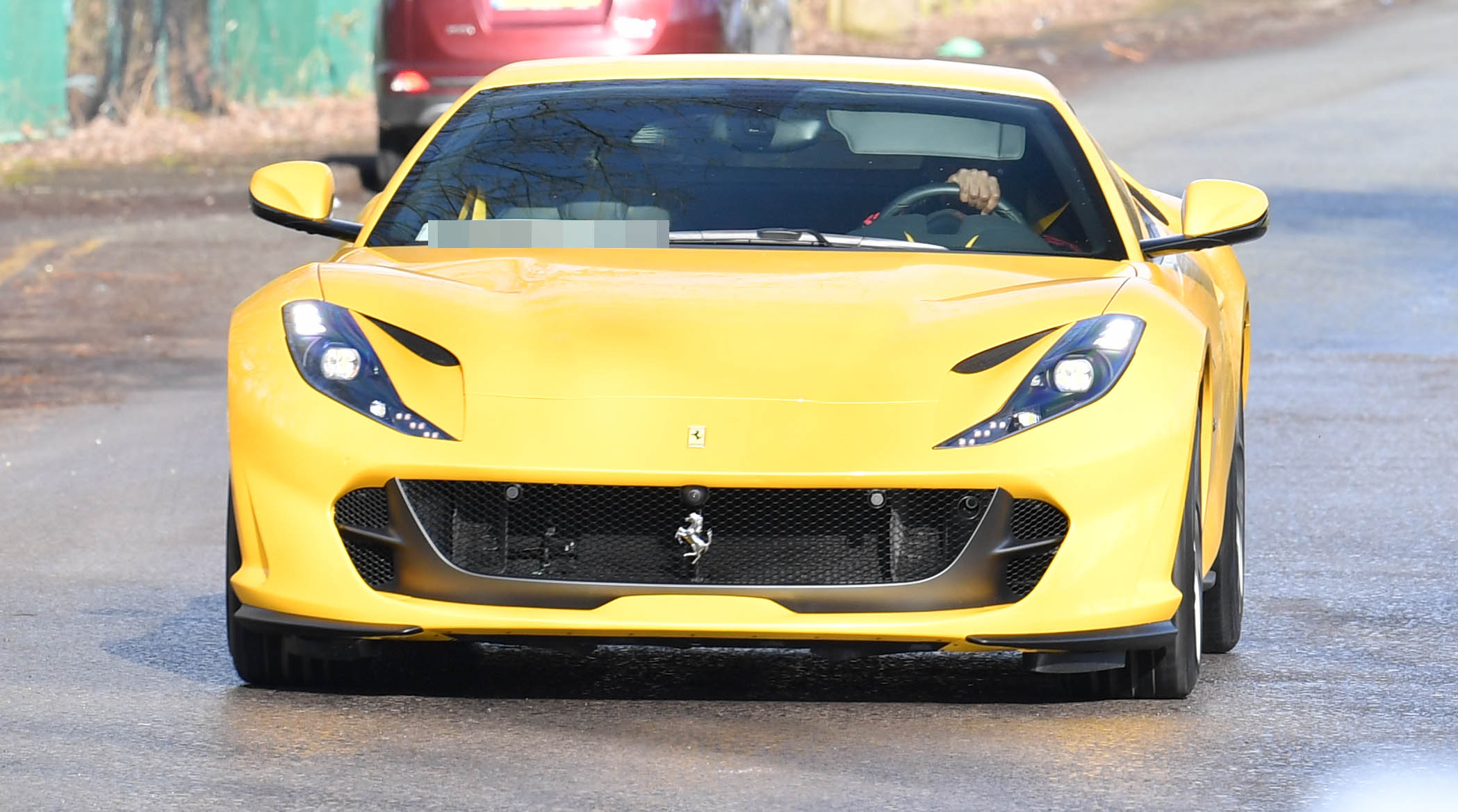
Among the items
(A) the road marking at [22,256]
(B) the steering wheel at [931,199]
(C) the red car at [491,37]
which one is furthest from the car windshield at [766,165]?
(C) the red car at [491,37]

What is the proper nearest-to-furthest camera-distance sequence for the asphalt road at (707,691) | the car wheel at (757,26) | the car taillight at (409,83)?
the asphalt road at (707,691)
the car taillight at (409,83)
the car wheel at (757,26)

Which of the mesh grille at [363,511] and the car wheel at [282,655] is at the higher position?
the mesh grille at [363,511]

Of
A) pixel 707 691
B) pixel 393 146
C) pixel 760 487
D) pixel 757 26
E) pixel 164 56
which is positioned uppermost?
pixel 760 487

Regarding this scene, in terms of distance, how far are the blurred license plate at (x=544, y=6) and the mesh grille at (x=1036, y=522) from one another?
11.3m

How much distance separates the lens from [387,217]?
251 inches

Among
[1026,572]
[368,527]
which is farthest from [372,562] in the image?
[1026,572]

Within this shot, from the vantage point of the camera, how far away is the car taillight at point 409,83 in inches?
643

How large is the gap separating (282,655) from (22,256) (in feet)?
34.4

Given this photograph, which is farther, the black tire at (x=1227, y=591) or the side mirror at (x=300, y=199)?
the side mirror at (x=300, y=199)

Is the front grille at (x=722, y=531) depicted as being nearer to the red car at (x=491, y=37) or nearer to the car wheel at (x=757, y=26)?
the red car at (x=491, y=37)

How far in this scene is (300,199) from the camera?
6469 mm

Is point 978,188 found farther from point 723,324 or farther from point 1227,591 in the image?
point 723,324

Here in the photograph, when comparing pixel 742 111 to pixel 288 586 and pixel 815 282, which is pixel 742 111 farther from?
pixel 288 586

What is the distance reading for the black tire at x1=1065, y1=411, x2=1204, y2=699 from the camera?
5391mm
